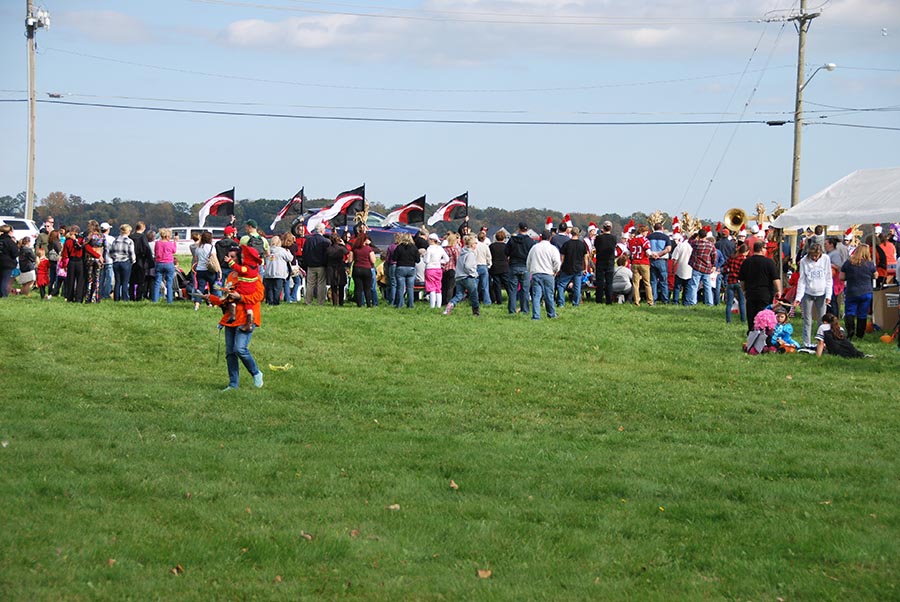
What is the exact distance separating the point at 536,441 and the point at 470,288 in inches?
464

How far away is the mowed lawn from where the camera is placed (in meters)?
6.43

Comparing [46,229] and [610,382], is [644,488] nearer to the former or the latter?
[610,382]

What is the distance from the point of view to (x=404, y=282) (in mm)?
24141

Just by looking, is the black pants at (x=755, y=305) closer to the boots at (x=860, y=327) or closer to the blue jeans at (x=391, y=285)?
the boots at (x=860, y=327)

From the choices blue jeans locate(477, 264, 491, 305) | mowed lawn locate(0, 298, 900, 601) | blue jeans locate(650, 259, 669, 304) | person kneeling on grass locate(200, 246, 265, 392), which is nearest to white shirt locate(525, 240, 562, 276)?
blue jeans locate(477, 264, 491, 305)

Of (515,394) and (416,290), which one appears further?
(416,290)

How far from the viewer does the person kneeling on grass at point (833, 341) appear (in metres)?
16.6

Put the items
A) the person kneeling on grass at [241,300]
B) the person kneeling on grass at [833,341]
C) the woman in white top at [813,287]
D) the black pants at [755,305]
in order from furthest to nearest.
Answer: the black pants at [755,305]
the woman in white top at [813,287]
the person kneeling on grass at [833,341]
the person kneeling on grass at [241,300]

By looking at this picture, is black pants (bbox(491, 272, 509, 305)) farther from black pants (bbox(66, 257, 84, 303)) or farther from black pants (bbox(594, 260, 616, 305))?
black pants (bbox(66, 257, 84, 303))

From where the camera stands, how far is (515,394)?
1315cm

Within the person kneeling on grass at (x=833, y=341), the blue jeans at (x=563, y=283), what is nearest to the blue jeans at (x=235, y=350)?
the person kneeling on grass at (x=833, y=341)

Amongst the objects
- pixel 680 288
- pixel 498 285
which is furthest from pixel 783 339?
pixel 498 285

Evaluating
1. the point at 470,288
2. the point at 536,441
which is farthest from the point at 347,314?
the point at 536,441

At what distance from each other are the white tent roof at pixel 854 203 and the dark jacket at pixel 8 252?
16.8m
